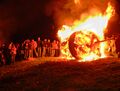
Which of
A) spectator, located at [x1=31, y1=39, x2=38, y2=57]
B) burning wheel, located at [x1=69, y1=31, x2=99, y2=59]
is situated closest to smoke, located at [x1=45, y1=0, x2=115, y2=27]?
spectator, located at [x1=31, y1=39, x2=38, y2=57]

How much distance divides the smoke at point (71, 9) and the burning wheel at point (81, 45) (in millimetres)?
5840

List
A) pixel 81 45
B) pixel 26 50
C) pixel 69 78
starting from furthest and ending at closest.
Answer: pixel 26 50 < pixel 81 45 < pixel 69 78

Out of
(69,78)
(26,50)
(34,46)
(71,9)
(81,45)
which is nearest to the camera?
(69,78)

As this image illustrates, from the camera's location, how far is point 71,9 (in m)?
31.8

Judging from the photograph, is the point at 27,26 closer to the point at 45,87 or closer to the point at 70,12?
the point at 70,12

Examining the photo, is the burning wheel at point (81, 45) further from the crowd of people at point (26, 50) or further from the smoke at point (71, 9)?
the smoke at point (71, 9)

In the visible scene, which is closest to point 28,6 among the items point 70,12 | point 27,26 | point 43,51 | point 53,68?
point 27,26

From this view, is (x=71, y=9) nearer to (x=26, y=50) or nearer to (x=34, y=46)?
(x=34, y=46)

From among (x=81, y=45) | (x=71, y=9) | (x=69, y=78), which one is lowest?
(x=69, y=78)

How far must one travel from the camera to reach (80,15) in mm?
29891

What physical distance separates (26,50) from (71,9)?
340 inches

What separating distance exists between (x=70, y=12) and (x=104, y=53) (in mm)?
11533

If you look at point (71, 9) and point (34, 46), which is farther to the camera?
point (71, 9)

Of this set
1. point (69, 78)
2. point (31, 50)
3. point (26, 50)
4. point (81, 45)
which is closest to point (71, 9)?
point (31, 50)
